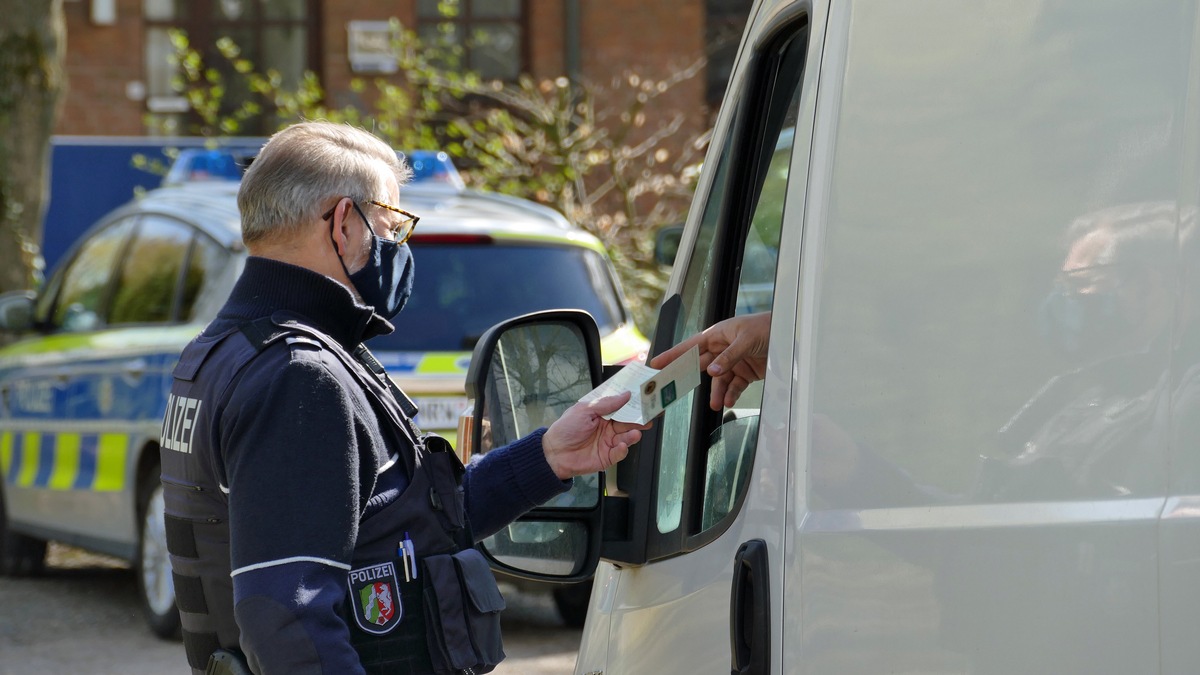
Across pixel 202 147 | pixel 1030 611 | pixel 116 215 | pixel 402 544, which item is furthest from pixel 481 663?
pixel 202 147

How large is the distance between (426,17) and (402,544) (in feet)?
46.6

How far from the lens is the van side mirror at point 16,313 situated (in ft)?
24.2

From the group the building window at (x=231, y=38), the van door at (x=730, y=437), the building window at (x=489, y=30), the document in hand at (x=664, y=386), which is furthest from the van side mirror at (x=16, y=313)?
the building window at (x=489, y=30)

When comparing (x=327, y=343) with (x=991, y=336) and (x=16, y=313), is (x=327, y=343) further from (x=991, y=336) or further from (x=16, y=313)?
(x=16, y=313)

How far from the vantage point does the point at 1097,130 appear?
1.61 m

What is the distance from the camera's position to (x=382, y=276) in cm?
242

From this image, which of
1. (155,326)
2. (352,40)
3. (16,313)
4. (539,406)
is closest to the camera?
(539,406)

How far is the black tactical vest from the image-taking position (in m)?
2.21

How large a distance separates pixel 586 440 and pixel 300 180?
60cm

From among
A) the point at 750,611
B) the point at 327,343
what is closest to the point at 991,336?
the point at 750,611

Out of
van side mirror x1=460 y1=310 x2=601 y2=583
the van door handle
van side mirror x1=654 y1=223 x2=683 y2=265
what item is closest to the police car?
van side mirror x1=654 y1=223 x2=683 y2=265

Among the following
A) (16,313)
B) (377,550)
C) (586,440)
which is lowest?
(16,313)

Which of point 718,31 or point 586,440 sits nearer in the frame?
point 586,440

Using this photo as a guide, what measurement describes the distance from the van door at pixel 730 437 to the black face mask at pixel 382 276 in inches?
17.1
